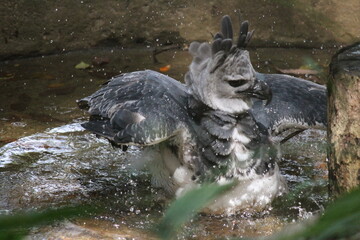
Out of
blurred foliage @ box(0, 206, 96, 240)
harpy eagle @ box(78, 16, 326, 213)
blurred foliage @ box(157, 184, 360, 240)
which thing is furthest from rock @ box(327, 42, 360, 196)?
blurred foliage @ box(0, 206, 96, 240)

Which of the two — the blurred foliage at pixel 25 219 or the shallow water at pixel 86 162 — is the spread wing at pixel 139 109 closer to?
the shallow water at pixel 86 162

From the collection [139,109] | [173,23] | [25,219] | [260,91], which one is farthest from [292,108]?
[25,219]

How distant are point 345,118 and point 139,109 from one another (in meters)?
1.35

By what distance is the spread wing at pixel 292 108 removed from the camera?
4.43 m

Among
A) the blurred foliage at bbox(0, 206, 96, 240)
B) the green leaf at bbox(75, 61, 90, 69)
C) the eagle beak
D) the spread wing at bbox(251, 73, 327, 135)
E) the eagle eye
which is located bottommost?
the green leaf at bbox(75, 61, 90, 69)

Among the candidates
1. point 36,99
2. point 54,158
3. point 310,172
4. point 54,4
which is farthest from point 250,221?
point 54,4

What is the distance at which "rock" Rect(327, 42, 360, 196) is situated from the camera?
320cm

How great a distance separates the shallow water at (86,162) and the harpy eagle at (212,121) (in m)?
0.20

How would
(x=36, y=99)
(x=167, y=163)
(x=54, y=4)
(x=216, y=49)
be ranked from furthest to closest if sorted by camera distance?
(x=54, y=4)
(x=36, y=99)
(x=167, y=163)
(x=216, y=49)

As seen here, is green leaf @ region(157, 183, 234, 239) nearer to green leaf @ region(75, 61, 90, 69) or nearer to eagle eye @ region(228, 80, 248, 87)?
eagle eye @ region(228, 80, 248, 87)

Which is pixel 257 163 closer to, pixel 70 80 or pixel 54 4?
pixel 70 80

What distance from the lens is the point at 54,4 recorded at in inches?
299

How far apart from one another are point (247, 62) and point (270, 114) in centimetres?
51

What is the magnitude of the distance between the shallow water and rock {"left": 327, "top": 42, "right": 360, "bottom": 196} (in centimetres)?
14
